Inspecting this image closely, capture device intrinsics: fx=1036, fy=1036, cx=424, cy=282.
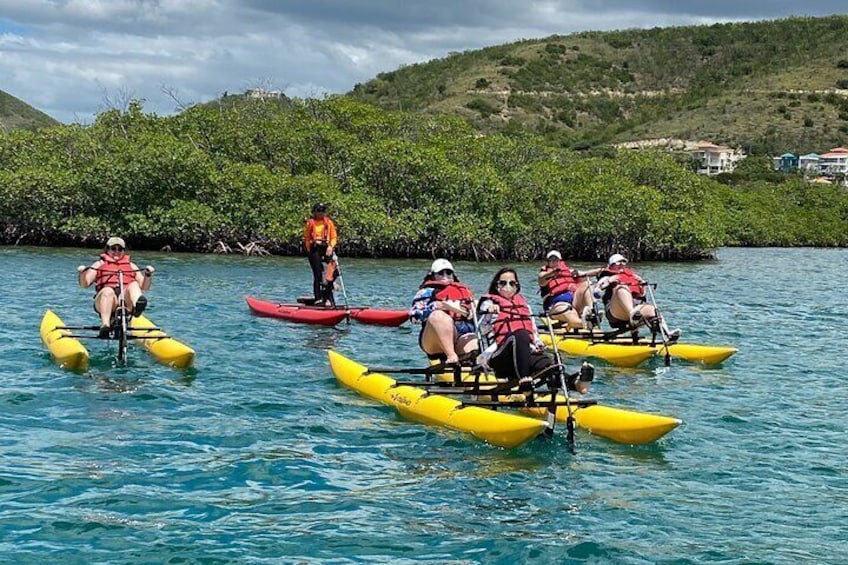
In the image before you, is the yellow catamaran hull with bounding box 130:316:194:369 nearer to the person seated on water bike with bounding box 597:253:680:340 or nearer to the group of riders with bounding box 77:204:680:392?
the group of riders with bounding box 77:204:680:392

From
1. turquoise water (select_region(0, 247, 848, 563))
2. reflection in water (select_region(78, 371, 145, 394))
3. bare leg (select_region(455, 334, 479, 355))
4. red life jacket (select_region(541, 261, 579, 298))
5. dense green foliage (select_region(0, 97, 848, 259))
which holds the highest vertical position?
dense green foliage (select_region(0, 97, 848, 259))

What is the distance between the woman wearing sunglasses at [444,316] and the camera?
1239 centimetres

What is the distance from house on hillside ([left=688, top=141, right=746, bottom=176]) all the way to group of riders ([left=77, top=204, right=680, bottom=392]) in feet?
267

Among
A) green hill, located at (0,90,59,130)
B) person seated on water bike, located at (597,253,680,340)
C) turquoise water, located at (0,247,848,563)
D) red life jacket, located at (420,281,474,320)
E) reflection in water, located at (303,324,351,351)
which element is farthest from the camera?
green hill, located at (0,90,59,130)

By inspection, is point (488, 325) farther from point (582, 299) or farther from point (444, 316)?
point (582, 299)

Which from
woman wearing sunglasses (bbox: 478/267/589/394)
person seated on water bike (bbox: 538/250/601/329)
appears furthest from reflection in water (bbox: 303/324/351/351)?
woman wearing sunglasses (bbox: 478/267/589/394)

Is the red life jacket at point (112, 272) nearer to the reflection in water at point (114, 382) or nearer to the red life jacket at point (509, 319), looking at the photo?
the reflection in water at point (114, 382)

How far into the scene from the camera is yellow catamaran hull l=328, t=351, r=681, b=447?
33.4ft

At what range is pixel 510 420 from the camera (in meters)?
10.2

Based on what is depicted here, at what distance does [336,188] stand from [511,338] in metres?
35.6

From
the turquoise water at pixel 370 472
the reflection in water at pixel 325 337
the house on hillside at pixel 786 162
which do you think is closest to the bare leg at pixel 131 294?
the turquoise water at pixel 370 472

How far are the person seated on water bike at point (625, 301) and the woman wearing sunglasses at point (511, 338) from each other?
5384 mm

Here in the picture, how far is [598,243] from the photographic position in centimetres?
4859

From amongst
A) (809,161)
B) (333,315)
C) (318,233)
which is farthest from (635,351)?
(809,161)
